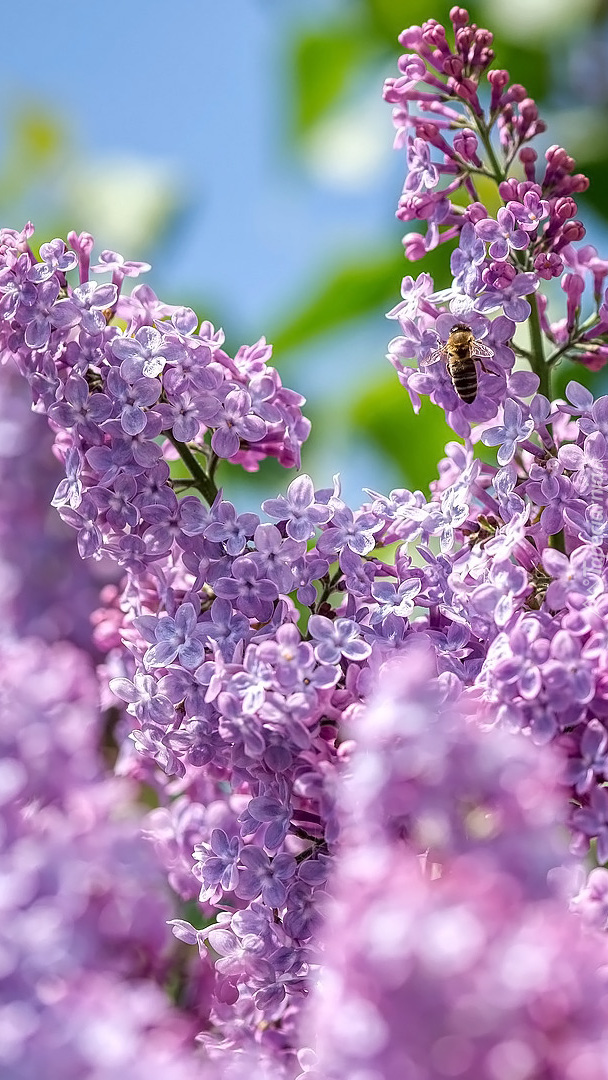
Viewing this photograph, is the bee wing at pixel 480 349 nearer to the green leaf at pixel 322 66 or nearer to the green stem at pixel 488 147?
the green stem at pixel 488 147

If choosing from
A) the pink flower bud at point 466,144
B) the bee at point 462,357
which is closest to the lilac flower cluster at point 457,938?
→ the bee at point 462,357

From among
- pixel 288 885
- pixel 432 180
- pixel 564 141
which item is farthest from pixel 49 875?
pixel 564 141

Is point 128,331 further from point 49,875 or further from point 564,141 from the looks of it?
point 564,141

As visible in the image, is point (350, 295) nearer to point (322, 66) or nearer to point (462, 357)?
point (322, 66)

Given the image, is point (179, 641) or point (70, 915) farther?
point (179, 641)

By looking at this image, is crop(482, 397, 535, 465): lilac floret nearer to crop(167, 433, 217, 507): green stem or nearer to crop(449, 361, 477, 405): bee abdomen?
crop(449, 361, 477, 405): bee abdomen

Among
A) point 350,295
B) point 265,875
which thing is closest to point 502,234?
point 265,875

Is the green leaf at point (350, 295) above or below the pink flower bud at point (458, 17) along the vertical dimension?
below
